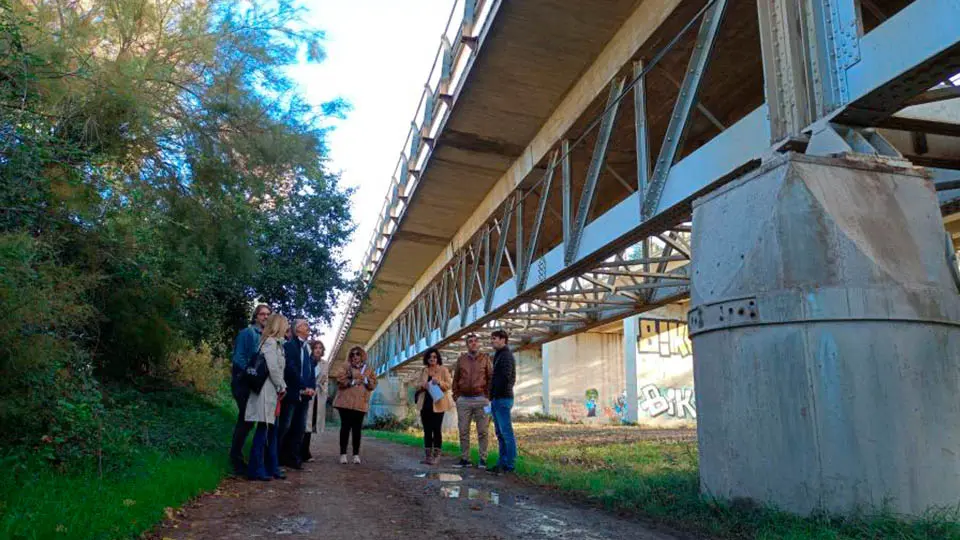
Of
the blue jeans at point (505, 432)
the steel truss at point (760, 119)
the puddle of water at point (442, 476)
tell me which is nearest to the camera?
the steel truss at point (760, 119)

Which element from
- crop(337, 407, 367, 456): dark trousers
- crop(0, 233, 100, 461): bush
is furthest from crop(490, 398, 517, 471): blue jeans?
crop(0, 233, 100, 461): bush

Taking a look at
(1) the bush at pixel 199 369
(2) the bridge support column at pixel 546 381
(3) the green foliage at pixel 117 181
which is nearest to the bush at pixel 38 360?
(3) the green foliage at pixel 117 181

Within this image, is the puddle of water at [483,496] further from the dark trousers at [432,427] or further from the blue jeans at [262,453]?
the dark trousers at [432,427]

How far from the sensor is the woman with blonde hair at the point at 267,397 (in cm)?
686

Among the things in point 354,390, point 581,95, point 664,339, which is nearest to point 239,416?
point 354,390

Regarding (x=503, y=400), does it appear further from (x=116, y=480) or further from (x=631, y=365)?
(x=631, y=365)

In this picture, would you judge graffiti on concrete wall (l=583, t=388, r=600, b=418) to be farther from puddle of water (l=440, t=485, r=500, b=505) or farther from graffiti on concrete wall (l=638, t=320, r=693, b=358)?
puddle of water (l=440, t=485, r=500, b=505)

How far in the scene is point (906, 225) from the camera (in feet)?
16.2

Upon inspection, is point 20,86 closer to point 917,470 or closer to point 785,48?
point 785,48

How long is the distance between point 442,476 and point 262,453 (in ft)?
7.04

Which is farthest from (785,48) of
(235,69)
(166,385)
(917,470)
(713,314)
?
(166,385)

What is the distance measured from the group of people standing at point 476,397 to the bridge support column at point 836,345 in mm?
3778

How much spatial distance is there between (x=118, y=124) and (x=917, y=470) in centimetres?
741

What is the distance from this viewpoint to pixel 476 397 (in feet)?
31.1
